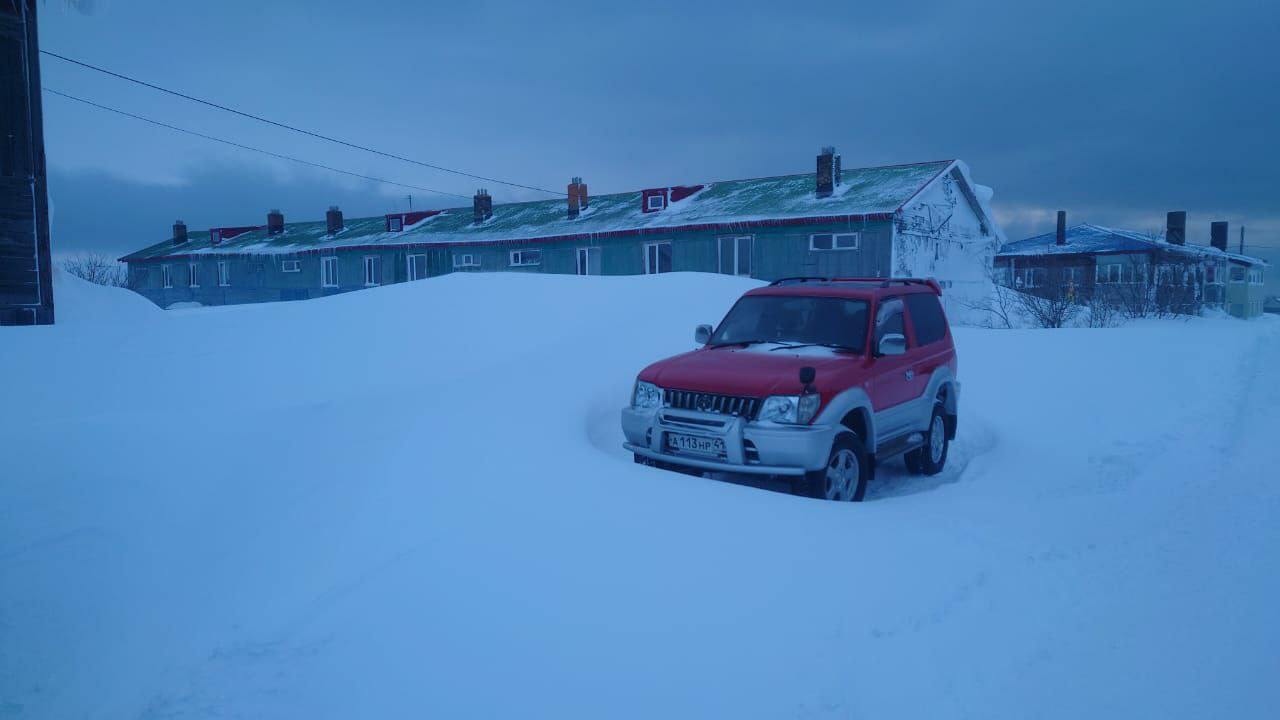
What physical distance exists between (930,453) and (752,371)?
2.77 metres

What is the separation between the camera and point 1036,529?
17.8 feet

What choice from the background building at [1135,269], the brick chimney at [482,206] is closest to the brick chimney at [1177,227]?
the background building at [1135,269]

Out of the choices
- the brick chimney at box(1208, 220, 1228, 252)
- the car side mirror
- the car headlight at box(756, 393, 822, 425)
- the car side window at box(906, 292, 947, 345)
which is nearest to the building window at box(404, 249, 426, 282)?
the car side window at box(906, 292, 947, 345)

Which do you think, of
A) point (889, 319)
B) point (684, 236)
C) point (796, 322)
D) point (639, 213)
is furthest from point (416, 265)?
point (889, 319)

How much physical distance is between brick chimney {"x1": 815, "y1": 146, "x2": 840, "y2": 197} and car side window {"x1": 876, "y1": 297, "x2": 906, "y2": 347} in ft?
70.3

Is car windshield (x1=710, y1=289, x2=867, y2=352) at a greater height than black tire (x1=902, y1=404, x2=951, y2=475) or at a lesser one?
greater

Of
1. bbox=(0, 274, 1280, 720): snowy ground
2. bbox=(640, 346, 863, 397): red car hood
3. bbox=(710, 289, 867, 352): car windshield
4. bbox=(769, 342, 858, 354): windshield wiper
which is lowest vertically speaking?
bbox=(0, 274, 1280, 720): snowy ground

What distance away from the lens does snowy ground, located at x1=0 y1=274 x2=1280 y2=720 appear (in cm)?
341

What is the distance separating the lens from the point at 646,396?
6.50 metres

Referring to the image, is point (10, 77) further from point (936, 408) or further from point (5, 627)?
point (936, 408)

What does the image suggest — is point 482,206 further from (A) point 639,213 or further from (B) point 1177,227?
(B) point 1177,227

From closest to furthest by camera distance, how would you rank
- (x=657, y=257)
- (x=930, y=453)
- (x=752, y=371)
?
(x=752, y=371) < (x=930, y=453) < (x=657, y=257)

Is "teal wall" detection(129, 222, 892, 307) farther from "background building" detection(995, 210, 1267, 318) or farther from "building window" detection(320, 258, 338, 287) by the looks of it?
"background building" detection(995, 210, 1267, 318)

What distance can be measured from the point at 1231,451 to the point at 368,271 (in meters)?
37.2
